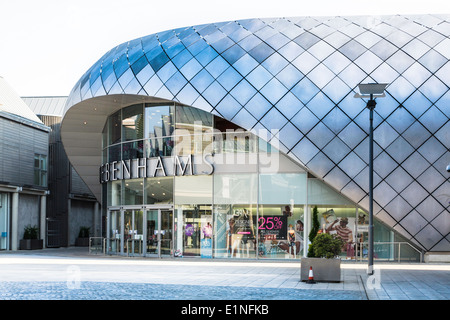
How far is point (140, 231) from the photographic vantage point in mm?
32094

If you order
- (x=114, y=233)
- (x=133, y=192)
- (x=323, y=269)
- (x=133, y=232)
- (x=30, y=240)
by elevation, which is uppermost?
(x=133, y=192)

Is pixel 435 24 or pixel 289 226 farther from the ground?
pixel 435 24

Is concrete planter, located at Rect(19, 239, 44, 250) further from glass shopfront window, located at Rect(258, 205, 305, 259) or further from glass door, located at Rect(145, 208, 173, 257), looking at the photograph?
glass shopfront window, located at Rect(258, 205, 305, 259)

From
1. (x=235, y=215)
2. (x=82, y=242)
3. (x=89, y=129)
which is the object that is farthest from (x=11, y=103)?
(x=235, y=215)

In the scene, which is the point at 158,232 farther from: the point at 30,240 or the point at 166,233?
the point at 30,240

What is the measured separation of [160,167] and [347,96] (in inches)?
360

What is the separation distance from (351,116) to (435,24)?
19.8ft

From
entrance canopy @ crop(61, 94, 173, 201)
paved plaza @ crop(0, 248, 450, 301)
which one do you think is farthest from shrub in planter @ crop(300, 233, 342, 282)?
entrance canopy @ crop(61, 94, 173, 201)
